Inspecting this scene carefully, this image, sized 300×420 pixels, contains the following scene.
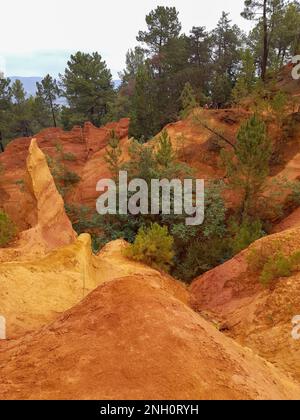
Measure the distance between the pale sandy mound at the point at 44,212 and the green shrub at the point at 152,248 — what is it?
2.29 metres

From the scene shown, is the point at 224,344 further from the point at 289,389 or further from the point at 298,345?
the point at 298,345

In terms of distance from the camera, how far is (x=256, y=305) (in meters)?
9.38

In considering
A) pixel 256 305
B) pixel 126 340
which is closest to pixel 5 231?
pixel 256 305

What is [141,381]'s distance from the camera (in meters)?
4.21

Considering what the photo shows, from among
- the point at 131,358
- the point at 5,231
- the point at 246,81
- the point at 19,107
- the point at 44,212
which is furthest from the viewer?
the point at 19,107

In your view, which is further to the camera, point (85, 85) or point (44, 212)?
point (85, 85)

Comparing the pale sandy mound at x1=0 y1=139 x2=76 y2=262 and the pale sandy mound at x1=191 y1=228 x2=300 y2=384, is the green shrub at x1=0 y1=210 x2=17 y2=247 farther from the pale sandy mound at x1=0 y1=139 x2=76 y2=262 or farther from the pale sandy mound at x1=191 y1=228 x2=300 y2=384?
the pale sandy mound at x1=191 y1=228 x2=300 y2=384

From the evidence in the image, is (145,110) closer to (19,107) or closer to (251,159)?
(19,107)

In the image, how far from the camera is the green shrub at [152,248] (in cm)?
Result: 1275

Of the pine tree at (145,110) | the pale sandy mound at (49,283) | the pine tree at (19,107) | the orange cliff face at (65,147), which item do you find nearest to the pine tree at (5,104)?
the pine tree at (19,107)

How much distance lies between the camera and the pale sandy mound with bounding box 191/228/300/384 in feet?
26.1

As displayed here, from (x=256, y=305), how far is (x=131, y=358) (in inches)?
219

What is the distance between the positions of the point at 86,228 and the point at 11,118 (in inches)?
851

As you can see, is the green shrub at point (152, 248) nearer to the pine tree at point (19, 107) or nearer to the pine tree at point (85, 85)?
the pine tree at point (85, 85)
